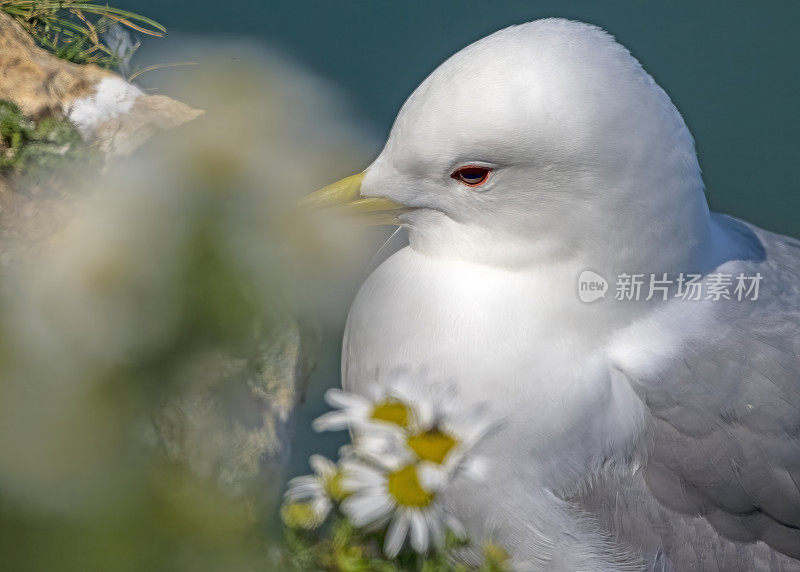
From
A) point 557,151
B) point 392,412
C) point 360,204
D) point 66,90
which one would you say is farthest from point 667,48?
point 392,412

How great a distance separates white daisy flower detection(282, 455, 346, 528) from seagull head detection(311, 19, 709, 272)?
0.50 meters

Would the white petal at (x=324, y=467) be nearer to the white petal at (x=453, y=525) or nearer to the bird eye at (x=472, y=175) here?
the white petal at (x=453, y=525)

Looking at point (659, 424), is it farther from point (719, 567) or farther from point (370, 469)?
point (370, 469)

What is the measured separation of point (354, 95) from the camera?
8.80 feet

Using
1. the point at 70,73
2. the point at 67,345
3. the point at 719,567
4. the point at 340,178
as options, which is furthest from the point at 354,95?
the point at 67,345

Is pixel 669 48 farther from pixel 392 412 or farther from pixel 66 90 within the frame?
pixel 392 412

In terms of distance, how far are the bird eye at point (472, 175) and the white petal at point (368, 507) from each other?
63cm

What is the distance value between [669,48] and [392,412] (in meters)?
2.39

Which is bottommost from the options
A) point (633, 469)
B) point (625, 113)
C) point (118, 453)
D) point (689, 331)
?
point (633, 469)

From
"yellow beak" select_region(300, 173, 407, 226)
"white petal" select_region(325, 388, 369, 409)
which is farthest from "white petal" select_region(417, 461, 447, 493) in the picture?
"yellow beak" select_region(300, 173, 407, 226)

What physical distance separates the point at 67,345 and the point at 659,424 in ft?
4.42

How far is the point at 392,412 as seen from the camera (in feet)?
4.11

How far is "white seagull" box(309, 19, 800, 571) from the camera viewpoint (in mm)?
1483

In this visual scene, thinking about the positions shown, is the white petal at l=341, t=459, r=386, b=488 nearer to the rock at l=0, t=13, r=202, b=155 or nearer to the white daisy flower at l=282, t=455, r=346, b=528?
the white daisy flower at l=282, t=455, r=346, b=528
